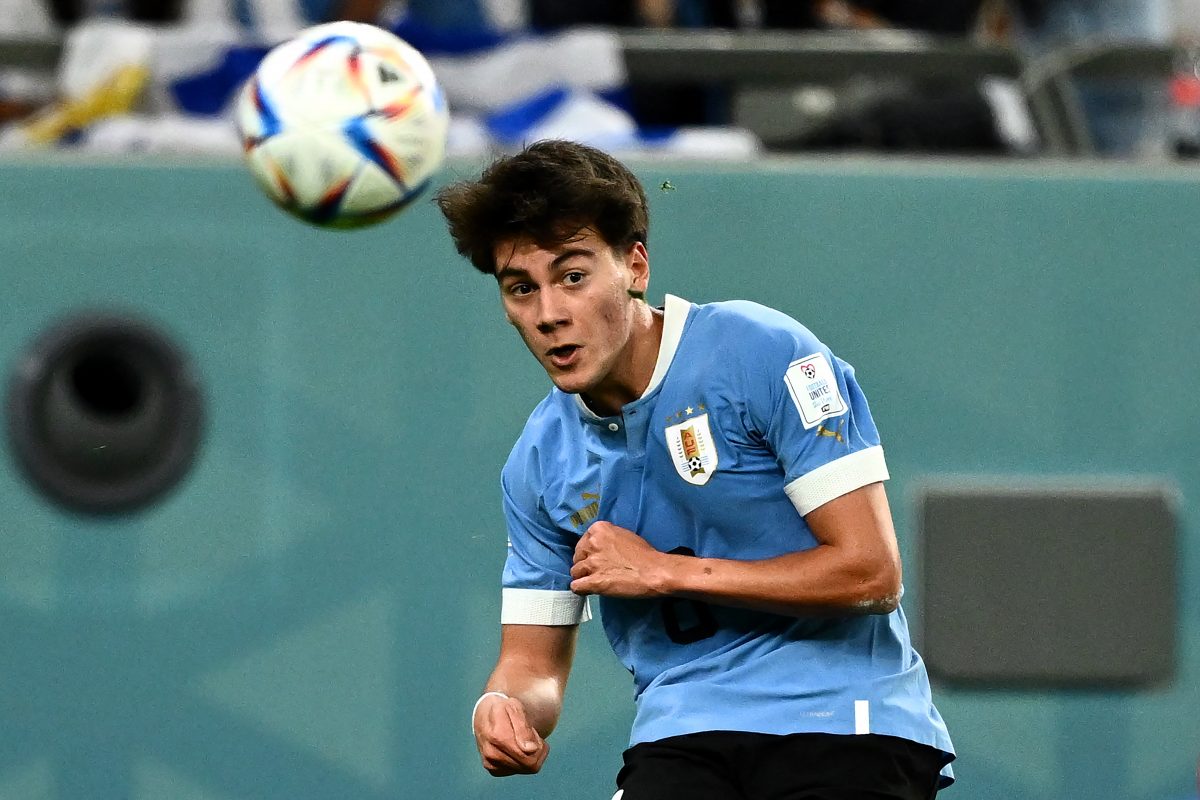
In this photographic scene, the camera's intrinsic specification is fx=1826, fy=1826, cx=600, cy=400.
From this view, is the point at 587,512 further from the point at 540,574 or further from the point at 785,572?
the point at 785,572

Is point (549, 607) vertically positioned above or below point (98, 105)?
below

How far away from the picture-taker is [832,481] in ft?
10.4

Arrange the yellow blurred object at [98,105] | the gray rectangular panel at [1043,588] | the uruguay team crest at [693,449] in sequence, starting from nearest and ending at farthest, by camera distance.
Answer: the uruguay team crest at [693,449], the gray rectangular panel at [1043,588], the yellow blurred object at [98,105]

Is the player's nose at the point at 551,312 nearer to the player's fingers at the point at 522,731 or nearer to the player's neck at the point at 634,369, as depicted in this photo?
the player's neck at the point at 634,369

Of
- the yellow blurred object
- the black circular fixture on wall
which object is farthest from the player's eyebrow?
the yellow blurred object

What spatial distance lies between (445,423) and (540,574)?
7.36 feet

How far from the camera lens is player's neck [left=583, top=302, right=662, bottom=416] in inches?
133

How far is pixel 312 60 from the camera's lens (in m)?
4.22

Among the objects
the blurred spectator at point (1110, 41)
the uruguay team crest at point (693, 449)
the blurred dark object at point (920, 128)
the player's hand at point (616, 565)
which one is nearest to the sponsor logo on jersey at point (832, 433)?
the uruguay team crest at point (693, 449)

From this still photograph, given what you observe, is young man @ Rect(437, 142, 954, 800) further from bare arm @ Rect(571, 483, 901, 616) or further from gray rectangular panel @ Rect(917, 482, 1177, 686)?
gray rectangular panel @ Rect(917, 482, 1177, 686)

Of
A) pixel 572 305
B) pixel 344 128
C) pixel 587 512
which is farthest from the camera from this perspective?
pixel 344 128

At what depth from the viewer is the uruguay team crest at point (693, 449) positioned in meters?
3.32

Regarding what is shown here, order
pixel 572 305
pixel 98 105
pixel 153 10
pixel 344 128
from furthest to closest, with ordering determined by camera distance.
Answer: pixel 153 10 → pixel 98 105 → pixel 344 128 → pixel 572 305

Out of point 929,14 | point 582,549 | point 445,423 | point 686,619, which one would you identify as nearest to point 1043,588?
point 445,423
